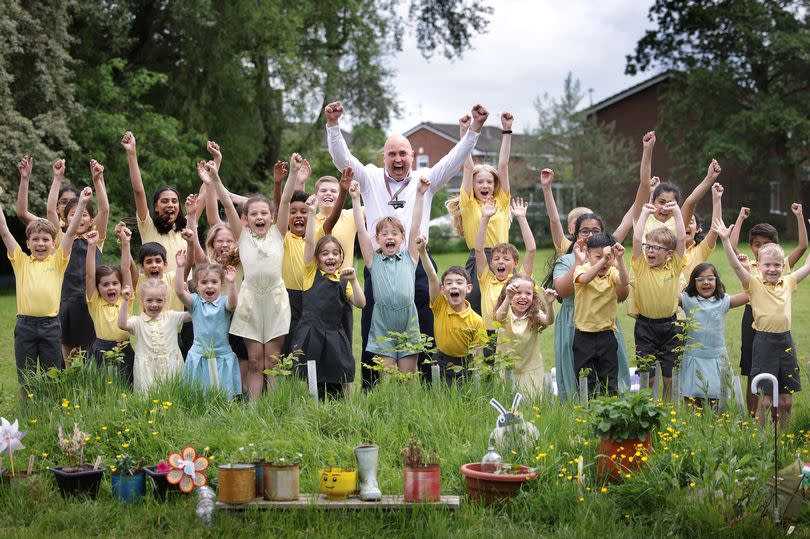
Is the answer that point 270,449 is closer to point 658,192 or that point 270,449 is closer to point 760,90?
point 658,192

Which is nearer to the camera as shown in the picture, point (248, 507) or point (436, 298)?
point (248, 507)

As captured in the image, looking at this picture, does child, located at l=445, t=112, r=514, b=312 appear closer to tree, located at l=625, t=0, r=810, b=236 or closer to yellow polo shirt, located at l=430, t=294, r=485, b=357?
yellow polo shirt, located at l=430, t=294, r=485, b=357

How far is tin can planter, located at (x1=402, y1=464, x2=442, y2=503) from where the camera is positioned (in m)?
5.62

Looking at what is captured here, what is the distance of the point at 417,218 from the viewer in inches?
323

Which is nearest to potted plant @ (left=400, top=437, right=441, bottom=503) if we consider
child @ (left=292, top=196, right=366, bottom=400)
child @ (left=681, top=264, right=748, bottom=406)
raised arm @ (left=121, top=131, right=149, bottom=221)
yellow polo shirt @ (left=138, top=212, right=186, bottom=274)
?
child @ (left=292, top=196, right=366, bottom=400)

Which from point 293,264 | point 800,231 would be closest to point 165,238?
point 293,264

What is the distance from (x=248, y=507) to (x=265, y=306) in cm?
259

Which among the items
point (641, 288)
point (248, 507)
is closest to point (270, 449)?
point (248, 507)

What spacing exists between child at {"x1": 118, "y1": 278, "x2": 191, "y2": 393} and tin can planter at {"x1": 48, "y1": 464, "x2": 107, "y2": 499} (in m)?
1.87

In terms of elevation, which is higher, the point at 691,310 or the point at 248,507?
the point at 691,310

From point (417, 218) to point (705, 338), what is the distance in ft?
8.59

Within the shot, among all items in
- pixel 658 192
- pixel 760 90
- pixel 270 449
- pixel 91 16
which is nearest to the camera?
pixel 270 449

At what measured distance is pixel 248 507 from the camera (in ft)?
18.5

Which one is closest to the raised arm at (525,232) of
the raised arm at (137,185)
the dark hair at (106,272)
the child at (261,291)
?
the child at (261,291)
